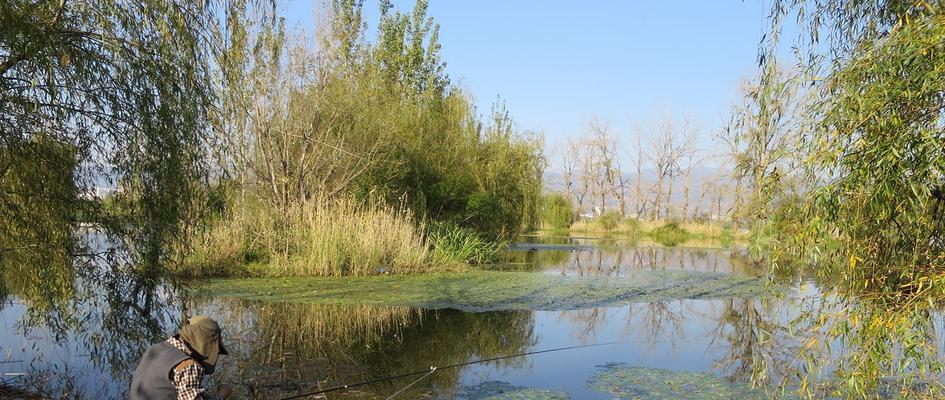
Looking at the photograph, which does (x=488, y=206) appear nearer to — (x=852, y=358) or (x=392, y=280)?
(x=392, y=280)

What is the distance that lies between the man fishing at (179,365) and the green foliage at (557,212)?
37.4 metres

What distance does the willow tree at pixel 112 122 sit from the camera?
18.7 ft

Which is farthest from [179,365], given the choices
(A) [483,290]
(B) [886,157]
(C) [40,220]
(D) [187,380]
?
(A) [483,290]

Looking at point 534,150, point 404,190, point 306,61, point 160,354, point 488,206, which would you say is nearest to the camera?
point 160,354

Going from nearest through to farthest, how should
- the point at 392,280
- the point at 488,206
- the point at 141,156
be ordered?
1. the point at 141,156
2. the point at 392,280
3. the point at 488,206

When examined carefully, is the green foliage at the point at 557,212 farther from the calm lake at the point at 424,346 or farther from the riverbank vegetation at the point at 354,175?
the calm lake at the point at 424,346

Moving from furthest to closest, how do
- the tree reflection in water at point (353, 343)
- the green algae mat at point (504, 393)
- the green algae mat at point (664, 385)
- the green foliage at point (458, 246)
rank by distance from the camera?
the green foliage at point (458, 246)
the tree reflection in water at point (353, 343)
the green algae mat at point (664, 385)
the green algae mat at point (504, 393)

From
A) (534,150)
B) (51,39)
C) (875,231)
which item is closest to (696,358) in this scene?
(875,231)

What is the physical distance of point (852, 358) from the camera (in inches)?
168

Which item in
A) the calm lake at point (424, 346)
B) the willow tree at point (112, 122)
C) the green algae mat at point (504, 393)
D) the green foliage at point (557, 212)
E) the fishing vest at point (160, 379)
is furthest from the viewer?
the green foliage at point (557, 212)

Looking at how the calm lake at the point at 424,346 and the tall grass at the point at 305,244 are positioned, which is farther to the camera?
the tall grass at the point at 305,244

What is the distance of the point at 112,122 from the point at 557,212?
36.6 meters

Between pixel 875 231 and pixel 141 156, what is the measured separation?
221 inches

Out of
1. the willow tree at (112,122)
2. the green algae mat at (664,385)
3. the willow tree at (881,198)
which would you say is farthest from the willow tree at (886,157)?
the willow tree at (112,122)
